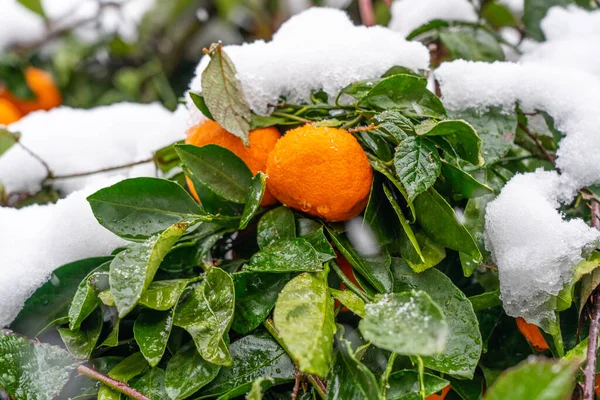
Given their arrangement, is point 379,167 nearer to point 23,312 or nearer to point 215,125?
point 215,125

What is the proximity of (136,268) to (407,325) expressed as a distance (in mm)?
210

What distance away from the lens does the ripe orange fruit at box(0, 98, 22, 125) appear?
91 centimetres

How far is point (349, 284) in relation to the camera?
445 millimetres

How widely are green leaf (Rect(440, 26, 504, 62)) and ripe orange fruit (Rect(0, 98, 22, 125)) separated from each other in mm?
731

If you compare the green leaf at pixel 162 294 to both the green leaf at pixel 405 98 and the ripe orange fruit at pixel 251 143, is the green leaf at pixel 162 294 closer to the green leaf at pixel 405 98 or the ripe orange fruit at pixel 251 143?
the ripe orange fruit at pixel 251 143

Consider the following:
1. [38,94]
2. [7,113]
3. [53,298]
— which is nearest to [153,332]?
[53,298]

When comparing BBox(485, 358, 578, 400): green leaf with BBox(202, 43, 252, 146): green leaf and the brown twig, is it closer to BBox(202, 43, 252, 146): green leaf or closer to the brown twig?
the brown twig

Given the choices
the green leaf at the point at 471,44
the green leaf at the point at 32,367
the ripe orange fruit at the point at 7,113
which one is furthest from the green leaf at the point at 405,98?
the ripe orange fruit at the point at 7,113

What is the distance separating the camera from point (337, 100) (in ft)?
1.69

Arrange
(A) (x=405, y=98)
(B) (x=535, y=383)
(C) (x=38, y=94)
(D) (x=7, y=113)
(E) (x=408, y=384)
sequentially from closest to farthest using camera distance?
(B) (x=535, y=383), (E) (x=408, y=384), (A) (x=405, y=98), (D) (x=7, y=113), (C) (x=38, y=94)

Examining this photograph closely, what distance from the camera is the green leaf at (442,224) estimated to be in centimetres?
44

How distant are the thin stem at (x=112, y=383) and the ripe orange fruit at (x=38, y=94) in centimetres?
76

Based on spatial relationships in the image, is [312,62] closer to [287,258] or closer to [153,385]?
[287,258]

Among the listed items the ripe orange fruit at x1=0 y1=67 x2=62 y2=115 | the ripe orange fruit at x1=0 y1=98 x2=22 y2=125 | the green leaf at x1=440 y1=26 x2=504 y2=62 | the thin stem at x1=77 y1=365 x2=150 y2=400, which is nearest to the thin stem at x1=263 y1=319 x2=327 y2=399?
→ the thin stem at x1=77 y1=365 x2=150 y2=400
